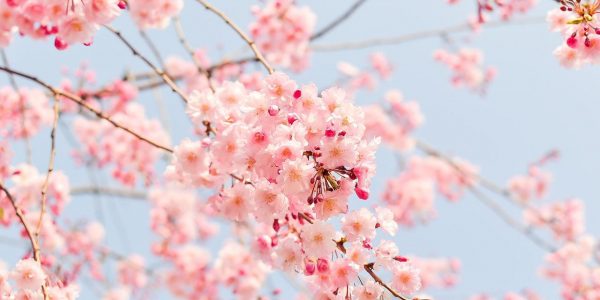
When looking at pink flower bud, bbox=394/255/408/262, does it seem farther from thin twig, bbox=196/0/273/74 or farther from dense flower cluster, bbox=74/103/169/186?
dense flower cluster, bbox=74/103/169/186

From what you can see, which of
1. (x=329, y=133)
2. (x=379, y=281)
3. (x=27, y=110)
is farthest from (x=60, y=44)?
(x=27, y=110)

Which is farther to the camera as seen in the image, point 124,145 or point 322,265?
point 124,145

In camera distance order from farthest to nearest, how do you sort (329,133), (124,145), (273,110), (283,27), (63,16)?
(124,145), (283,27), (63,16), (273,110), (329,133)

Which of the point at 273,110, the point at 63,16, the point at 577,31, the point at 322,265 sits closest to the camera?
the point at 273,110

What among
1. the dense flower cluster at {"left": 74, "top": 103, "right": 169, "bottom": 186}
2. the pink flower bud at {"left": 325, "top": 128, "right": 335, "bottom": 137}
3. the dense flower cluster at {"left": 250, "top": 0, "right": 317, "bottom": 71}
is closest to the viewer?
the pink flower bud at {"left": 325, "top": 128, "right": 335, "bottom": 137}

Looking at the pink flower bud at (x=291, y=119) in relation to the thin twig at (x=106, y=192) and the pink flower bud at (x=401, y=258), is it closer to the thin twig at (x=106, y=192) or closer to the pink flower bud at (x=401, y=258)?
the pink flower bud at (x=401, y=258)

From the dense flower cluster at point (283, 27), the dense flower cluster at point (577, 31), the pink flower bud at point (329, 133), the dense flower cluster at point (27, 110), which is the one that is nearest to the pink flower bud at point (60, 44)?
the pink flower bud at point (329, 133)

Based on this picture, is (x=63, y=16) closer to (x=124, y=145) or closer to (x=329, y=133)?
(x=329, y=133)

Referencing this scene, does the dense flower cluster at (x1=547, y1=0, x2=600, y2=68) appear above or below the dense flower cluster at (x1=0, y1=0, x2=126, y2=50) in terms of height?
above

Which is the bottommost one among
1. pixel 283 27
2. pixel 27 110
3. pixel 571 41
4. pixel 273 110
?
pixel 273 110

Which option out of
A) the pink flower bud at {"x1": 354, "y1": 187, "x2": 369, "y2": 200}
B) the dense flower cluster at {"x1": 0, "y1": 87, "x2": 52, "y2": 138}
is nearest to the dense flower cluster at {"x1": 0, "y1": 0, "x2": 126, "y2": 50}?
the pink flower bud at {"x1": 354, "y1": 187, "x2": 369, "y2": 200}

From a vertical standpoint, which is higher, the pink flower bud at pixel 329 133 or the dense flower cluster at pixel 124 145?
the dense flower cluster at pixel 124 145

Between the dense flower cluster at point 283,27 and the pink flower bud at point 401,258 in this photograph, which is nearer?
the pink flower bud at point 401,258

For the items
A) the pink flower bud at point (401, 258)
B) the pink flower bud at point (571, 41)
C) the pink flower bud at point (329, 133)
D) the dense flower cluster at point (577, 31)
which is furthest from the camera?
the pink flower bud at point (571, 41)
